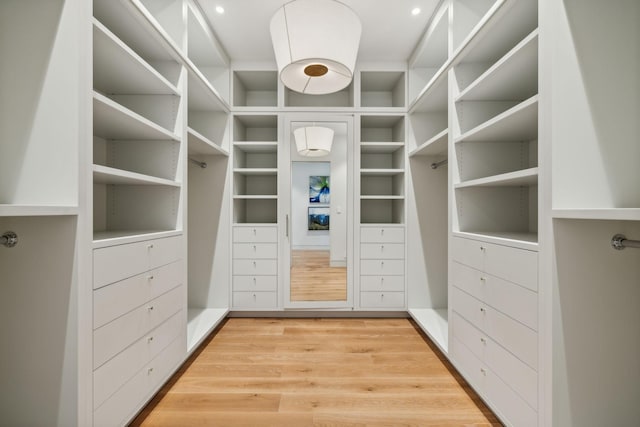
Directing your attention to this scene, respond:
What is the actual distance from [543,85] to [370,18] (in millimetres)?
1715

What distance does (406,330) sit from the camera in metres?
2.81

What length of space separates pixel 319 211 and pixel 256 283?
3.26 feet

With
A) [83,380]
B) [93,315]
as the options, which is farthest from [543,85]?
[83,380]

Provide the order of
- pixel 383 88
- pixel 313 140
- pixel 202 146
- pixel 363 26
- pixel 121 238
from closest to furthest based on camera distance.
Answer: pixel 121 238 < pixel 363 26 < pixel 202 146 < pixel 313 140 < pixel 383 88

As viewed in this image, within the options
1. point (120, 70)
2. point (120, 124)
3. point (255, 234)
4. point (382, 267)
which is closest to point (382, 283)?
point (382, 267)

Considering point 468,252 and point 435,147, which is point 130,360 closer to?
point 468,252

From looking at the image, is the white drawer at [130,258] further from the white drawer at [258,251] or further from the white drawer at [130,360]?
the white drawer at [258,251]

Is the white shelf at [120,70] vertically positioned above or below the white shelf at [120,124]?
above

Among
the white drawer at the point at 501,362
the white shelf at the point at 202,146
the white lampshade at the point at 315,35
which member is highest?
the white lampshade at the point at 315,35

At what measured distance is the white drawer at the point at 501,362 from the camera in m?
1.27

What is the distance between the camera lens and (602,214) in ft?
3.18

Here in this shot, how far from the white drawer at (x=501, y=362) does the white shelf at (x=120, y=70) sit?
2.31m

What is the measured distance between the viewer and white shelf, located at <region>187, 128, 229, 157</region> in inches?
91.3

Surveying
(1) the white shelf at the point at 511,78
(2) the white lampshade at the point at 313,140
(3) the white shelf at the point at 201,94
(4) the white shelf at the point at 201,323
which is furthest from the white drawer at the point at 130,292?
(1) the white shelf at the point at 511,78
